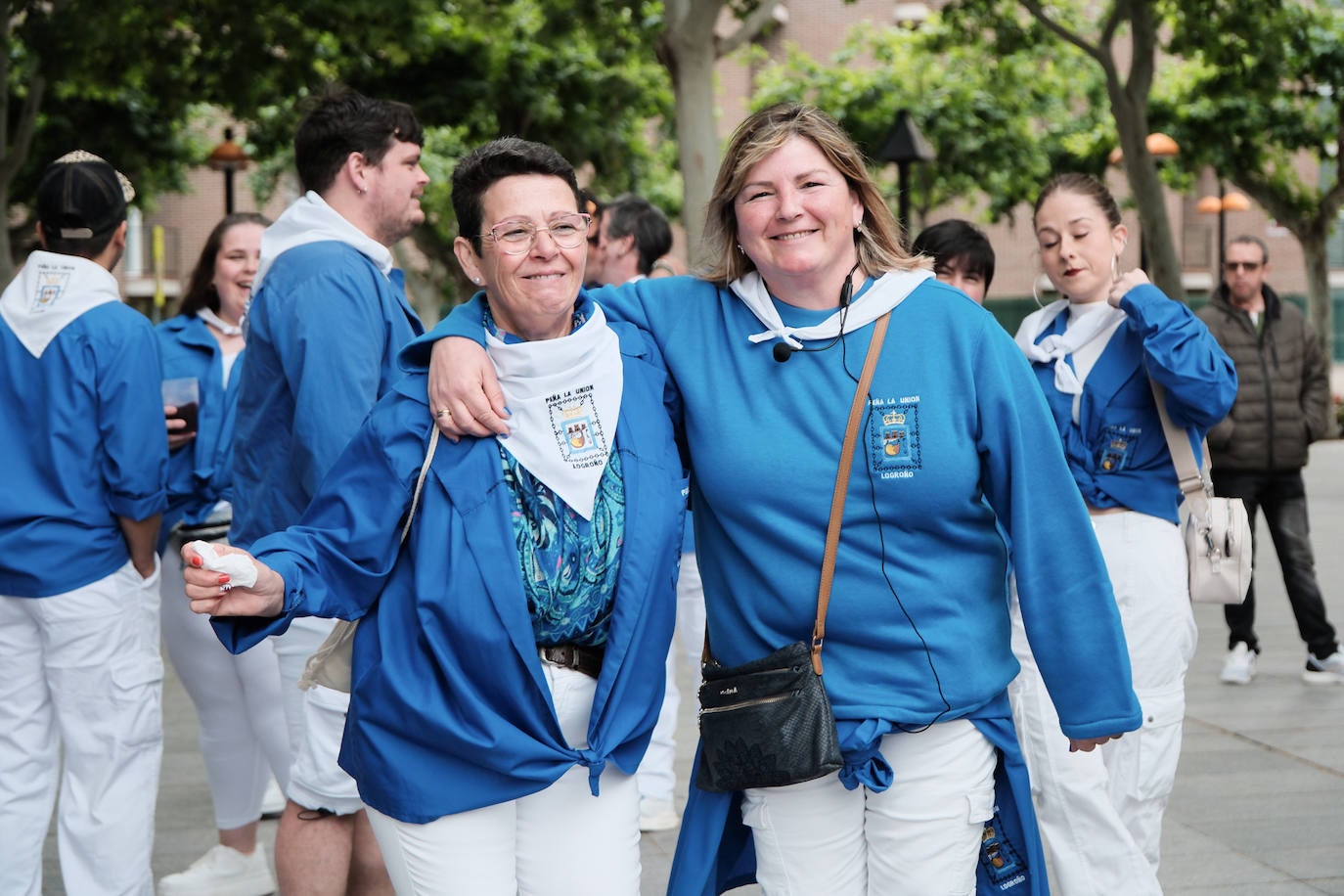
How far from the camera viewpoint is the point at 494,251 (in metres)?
2.86

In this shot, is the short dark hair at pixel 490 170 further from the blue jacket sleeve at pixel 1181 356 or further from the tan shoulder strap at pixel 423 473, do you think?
the blue jacket sleeve at pixel 1181 356

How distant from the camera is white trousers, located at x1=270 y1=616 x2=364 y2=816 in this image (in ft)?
12.3

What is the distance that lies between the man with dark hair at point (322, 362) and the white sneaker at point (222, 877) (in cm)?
90

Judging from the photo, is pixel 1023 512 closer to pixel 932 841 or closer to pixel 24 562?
pixel 932 841

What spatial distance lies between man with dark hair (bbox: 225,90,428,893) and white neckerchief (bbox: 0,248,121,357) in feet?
1.86

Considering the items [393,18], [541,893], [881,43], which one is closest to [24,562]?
[541,893]

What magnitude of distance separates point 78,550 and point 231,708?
106 centimetres

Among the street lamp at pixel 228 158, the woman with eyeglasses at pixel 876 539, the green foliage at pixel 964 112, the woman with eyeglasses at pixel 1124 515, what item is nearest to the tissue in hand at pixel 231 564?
the woman with eyeglasses at pixel 876 539

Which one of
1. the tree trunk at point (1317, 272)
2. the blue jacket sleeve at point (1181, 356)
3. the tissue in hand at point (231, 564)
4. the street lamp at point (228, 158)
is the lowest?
the tissue in hand at point (231, 564)

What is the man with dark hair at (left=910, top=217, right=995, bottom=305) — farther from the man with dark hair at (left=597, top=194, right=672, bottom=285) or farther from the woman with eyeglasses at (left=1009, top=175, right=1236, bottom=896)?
the man with dark hair at (left=597, top=194, right=672, bottom=285)

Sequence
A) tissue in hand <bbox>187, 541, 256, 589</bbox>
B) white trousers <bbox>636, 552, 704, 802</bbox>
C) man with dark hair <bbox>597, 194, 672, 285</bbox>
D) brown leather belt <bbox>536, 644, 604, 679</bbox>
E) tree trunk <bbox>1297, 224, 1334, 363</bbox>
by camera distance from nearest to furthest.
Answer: tissue in hand <bbox>187, 541, 256, 589</bbox> < brown leather belt <bbox>536, 644, 604, 679</bbox> < white trousers <bbox>636, 552, 704, 802</bbox> < man with dark hair <bbox>597, 194, 672, 285</bbox> < tree trunk <bbox>1297, 224, 1334, 363</bbox>

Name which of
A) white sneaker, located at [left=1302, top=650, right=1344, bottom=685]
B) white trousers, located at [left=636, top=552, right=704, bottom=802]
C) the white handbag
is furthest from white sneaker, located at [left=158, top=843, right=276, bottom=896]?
white sneaker, located at [left=1302, top=650, right=1344, bottom=685]

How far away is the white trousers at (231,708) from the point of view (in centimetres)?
486

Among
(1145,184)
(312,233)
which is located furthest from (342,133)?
(1145,184)
